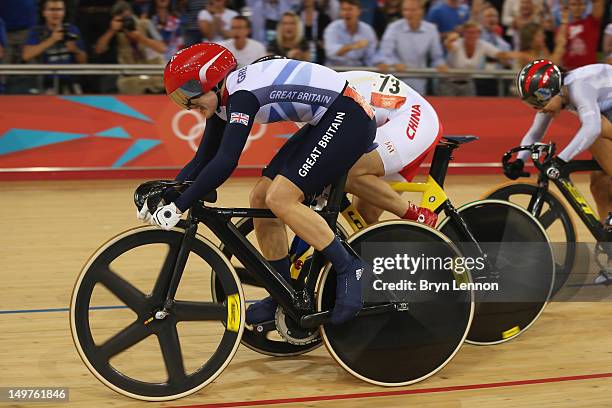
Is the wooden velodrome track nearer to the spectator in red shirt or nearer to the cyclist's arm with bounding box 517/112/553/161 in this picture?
the cyclist's arm with bounding box 517/112/553/161

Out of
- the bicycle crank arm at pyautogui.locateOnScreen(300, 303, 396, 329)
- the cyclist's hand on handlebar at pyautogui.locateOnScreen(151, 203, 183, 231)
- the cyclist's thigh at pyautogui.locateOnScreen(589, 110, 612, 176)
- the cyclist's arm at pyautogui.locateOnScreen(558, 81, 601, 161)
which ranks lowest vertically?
the cyclist's thigh at pyautogui.locateOnScreen(589, 110, 612, 176)

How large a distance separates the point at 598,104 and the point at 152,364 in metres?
2.95

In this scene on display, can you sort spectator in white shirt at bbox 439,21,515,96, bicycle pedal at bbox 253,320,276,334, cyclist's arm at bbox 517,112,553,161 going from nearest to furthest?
1. bicycle pedal at bbox 253,320,276,334
2. cyclist's arm at bbox 517,112,553,161
3. spectator in white shirt at bbox 439,21,515,96

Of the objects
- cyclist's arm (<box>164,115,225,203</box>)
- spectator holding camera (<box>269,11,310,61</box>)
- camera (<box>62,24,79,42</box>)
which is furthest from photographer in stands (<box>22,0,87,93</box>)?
cyclist's arm (<box>164,115,225,203</box>)

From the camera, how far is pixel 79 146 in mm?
9469

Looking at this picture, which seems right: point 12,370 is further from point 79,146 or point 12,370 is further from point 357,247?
point 79,146

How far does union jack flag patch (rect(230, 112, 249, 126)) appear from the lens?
Result: 3668mm

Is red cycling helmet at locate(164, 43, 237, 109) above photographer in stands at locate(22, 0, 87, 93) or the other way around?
above

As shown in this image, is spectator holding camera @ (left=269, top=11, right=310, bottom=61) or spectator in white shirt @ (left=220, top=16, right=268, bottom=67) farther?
spectator holding camera @ (left=269, top=11, right=310, bottom=61)

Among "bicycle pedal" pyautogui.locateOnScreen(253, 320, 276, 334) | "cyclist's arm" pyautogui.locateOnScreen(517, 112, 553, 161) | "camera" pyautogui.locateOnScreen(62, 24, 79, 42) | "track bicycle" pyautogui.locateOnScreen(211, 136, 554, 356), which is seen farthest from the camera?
"camera" pyautogui.locateOnScreen(62, 24, 79, 42)

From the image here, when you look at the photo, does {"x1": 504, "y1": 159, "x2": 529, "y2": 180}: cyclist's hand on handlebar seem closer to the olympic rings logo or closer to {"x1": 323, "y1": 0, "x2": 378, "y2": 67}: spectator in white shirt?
the olympic rings logo

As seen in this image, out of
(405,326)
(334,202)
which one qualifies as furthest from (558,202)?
(334,202)

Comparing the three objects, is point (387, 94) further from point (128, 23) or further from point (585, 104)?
point (128, 23)

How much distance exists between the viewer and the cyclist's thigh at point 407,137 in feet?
15.1
